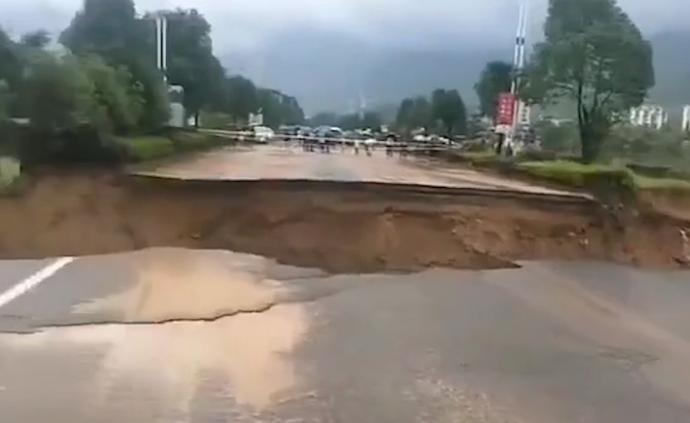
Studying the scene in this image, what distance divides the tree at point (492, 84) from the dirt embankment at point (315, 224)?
48 centimetres

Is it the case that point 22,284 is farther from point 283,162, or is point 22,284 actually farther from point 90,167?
point 283,162

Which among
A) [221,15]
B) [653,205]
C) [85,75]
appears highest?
[221,15]

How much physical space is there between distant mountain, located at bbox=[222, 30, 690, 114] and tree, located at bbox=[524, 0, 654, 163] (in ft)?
0.39

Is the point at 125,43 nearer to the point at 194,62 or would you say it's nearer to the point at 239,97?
the point at 194,62

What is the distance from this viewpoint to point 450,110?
4.21m

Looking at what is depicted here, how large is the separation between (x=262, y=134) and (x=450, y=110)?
0.91 metres

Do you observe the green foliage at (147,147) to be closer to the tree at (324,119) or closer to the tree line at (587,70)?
the tree at (324,119)

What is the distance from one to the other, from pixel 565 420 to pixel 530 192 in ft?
5.92

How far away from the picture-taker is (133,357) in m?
2.96

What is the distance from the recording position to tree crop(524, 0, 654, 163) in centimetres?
412

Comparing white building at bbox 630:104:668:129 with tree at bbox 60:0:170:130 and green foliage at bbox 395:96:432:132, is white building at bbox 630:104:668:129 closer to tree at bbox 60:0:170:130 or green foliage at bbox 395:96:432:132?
green foliage at bbox 395:96:432:132

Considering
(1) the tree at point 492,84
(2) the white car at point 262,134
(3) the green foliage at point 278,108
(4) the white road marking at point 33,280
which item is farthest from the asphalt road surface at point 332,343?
(1) the tree at point 492,84

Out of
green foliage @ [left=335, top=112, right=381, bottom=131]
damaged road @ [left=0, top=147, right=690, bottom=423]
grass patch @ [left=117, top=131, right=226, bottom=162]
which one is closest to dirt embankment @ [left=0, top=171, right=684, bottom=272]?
damaged road @ [left=0, top=147, right=690, bottom=423]

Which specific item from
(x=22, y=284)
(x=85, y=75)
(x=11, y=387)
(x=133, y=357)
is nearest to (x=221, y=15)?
(x=85, y=75)
